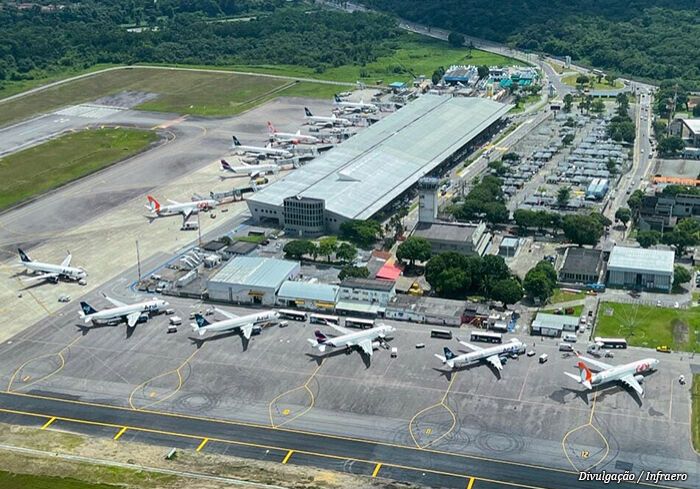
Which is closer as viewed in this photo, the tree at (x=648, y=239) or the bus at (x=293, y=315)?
the bus at (x=293, y=315)

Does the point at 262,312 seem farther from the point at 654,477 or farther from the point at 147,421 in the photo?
the point at 654,477

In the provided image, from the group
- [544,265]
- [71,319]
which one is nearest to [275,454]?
[71,319]

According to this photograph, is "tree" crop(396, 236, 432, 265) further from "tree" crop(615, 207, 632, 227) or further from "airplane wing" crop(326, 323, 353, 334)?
"tree" crop(615, 207, 632, 227)

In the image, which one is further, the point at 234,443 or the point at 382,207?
the point at 382,207

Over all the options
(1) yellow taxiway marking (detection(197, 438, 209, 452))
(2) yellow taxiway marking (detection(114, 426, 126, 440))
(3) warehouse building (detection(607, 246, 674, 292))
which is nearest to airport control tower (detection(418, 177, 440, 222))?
(3) warehouse building (detection(607, 246, 674, 292))

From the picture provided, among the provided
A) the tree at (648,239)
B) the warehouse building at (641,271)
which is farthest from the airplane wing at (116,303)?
the tree at (648,239)

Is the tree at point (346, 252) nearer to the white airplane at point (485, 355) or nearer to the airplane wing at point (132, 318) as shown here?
the white airplane at point (485, 355)

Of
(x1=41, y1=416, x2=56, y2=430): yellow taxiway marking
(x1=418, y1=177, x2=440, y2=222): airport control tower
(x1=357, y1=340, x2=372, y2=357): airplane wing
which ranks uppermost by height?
(x1=418, y1=177, x2=440, y2=222): airport control tower
